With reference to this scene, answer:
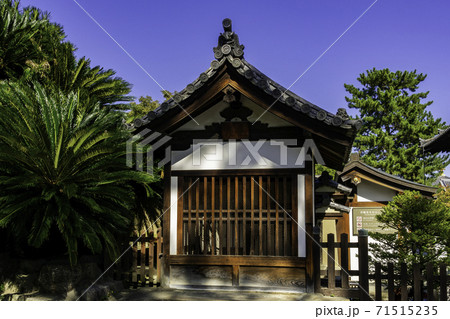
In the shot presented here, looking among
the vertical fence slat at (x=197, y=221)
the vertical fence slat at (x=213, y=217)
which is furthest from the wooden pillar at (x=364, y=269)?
the vertical fence slat at (x=197, y=221)

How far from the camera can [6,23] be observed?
35.6 feet

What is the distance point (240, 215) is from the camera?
29.5 ft

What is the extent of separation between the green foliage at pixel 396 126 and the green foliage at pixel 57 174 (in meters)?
25.6

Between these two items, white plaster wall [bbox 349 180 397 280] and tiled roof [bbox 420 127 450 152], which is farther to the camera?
white plaster wall [bbox 349 180 397 280]

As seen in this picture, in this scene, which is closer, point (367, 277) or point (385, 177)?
point (367, 277)

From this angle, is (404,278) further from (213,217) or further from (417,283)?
(213,217)

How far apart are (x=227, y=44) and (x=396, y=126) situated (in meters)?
26.4

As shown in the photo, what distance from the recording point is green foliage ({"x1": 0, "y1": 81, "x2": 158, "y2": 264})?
7230 millimetres

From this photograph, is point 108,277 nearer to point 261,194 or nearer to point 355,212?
point 261,194

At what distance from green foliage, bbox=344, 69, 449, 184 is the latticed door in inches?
922

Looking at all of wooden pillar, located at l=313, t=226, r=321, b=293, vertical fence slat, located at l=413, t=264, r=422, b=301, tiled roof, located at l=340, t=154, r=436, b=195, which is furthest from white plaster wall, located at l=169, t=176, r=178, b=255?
tiled roof, located at l=340, t=154, r=436, b=195

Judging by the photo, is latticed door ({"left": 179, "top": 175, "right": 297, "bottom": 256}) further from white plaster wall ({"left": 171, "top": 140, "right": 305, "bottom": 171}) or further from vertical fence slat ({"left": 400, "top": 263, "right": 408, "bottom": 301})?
vertical fence slat ({"left": 400, "top": 263, "right": 408, "bottom": 301})

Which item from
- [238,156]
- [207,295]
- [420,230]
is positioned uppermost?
[238,156]

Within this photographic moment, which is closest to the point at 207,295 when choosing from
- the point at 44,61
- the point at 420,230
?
the point at 420,230
